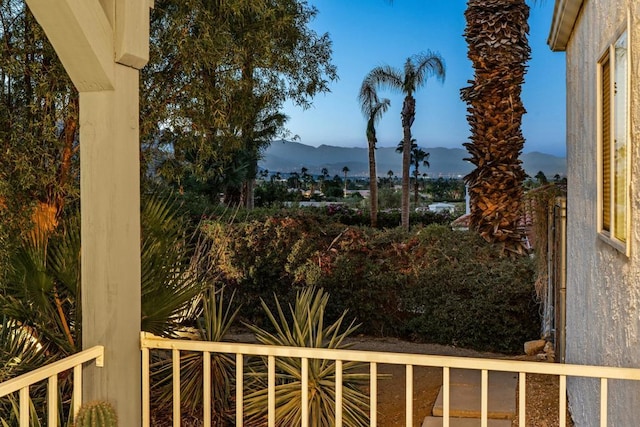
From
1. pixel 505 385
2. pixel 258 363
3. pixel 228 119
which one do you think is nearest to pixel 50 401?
pixel 258 363

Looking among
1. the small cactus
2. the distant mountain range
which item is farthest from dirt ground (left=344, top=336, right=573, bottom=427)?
the distant mountain range

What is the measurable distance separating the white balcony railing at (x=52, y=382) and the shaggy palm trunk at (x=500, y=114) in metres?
5.74

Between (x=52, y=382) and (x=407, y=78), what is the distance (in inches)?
648

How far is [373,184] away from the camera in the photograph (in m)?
19.4

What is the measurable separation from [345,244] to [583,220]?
3.99m

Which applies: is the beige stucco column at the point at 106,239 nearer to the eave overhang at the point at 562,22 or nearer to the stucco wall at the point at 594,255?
the stucco wall at the point at 594,255

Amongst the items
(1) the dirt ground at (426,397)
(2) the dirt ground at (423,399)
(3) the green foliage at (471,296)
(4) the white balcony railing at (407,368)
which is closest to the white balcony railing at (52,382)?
(4) the white balcony railing at (407,368)

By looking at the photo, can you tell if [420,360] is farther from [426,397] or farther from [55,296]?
[426,397]

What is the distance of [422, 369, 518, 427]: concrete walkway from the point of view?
4461mm

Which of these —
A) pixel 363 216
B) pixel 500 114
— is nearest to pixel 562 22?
pixel 500 114

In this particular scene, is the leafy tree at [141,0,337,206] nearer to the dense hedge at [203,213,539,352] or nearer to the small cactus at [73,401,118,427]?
the small cactus at [73,401,118,427]

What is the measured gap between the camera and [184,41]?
4266 millimetres

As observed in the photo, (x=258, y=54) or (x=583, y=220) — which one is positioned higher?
(x=258, y=54)

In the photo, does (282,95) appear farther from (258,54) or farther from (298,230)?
(298,230)
